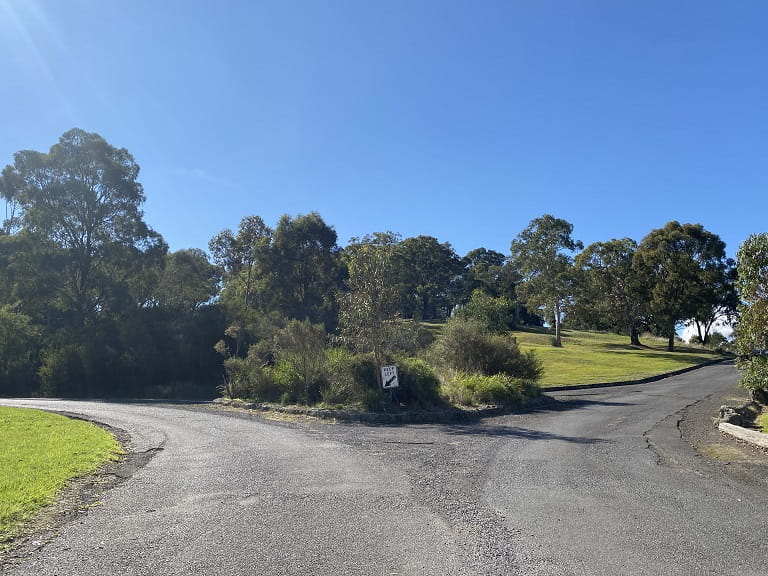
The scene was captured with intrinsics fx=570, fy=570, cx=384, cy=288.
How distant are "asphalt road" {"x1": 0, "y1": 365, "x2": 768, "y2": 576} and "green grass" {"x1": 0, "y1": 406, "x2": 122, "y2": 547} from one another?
0.69 metres

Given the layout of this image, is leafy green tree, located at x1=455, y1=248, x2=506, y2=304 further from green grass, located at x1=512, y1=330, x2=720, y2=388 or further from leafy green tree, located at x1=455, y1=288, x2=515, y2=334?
leafy green tree, located at x1=455, y1=288, x2=515, y2=334

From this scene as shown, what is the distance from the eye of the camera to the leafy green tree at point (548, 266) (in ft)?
191

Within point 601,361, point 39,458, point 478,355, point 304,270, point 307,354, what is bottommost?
point 601,361

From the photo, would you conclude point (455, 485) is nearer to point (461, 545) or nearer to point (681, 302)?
point (461, 545)

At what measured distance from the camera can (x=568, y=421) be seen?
15641 millimetres

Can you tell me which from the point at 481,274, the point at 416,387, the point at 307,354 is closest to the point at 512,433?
the point at 416,387

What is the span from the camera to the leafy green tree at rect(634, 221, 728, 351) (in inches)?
2128

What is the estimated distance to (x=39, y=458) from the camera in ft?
30.8

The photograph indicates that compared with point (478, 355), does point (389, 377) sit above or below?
below

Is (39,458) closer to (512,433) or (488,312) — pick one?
(512,433)

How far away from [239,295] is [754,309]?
40.1 m

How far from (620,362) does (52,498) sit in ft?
140

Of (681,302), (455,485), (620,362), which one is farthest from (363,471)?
(681,302)

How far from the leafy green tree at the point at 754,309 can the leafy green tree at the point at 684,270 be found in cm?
4294
